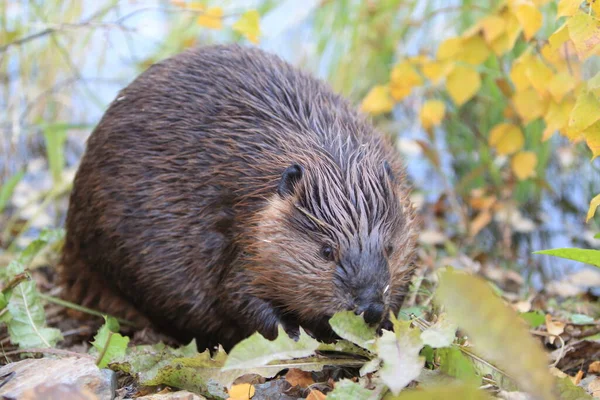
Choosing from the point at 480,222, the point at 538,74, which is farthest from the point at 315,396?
the point at 480,222

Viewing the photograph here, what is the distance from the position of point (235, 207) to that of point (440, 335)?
3.66ft

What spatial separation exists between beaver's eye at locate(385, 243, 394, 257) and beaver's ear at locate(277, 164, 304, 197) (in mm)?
423

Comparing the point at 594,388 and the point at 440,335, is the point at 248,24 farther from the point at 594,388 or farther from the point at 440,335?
the point at 594,388

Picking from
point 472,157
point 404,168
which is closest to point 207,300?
point 404,168

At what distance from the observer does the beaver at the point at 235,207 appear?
2.94 metres

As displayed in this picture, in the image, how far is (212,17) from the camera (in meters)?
3.98

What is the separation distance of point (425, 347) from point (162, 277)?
128 cm

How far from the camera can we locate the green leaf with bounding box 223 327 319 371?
2377 millimetres

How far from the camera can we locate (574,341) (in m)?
3.30

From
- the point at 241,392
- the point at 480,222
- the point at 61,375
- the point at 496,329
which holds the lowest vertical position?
the point at 480,222

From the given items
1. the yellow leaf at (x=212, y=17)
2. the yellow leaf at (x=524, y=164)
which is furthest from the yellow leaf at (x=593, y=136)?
the yellow leaf at (x=524, y=164)

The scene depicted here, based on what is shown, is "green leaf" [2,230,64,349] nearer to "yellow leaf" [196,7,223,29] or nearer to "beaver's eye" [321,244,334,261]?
"beaver's eye" [321,244,334,261]

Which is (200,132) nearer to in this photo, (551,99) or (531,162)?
(551,99)

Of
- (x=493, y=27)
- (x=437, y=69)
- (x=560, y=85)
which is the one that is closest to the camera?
(x=560, y=85)
